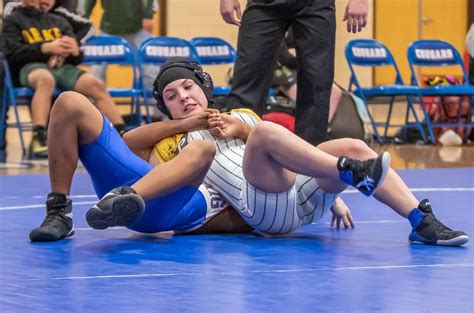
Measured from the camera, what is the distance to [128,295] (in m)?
2.84

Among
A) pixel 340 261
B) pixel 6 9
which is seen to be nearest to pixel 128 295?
pixel 340 261

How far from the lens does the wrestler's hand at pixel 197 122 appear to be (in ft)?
12.7

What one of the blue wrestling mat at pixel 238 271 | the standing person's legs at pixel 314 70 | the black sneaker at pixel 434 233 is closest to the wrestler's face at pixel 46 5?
the standing person's legs at pixel 314 70

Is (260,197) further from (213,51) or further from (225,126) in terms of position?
(213,51)

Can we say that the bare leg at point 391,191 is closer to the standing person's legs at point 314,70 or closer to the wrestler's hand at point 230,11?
the standing person's legs at point 314,70

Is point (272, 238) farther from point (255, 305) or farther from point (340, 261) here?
point (255, 305)

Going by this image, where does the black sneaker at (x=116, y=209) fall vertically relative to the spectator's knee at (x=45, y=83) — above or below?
above

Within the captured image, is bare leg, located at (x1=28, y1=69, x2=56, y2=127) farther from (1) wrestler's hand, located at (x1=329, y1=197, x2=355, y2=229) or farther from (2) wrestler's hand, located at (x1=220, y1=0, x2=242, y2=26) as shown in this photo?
(1) wrestler's hand, located at (x1=329, y1=197, x2=355, y2=229)

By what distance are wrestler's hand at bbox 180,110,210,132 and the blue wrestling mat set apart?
405 millimetres

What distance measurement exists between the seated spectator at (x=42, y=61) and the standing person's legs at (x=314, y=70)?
370 cm

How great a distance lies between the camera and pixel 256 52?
4824 mm

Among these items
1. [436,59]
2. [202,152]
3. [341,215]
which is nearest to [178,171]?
[202,152]

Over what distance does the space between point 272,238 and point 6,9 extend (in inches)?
209

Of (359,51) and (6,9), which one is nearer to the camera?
(6,9)
